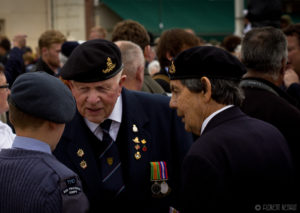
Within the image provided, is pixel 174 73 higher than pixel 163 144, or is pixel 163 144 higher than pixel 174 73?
pixel 174 73

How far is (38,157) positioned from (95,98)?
0.71 m

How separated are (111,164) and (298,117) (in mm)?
1319

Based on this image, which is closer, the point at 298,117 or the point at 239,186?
the point at 239,186

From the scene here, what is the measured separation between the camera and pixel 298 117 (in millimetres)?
3068

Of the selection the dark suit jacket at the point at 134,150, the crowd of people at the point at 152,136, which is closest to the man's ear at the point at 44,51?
the crowd of people at the point at 152,136

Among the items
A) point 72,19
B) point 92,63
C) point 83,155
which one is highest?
point 72,19

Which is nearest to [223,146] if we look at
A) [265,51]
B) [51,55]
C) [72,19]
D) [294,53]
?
[265,51]

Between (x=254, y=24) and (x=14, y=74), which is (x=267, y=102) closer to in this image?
(x=254, y=24)

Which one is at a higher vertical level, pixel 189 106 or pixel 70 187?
pixel 189 106

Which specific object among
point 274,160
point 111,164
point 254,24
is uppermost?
point 254,24

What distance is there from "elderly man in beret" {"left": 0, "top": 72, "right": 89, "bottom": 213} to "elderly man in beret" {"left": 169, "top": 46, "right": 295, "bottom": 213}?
57 cm

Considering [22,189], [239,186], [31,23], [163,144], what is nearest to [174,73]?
[163,144]

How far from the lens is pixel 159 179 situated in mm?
2779

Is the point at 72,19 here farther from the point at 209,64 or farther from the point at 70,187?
the point at 70,187
